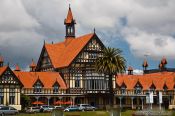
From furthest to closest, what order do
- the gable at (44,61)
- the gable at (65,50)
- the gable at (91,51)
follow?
the gable at (44,61), the gable at (65,50), the gable at (91,51)

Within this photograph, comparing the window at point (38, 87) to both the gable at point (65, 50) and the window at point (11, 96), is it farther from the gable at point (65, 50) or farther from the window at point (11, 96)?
the gable at point (65, 50)

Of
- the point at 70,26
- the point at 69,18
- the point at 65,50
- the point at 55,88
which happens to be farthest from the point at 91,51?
the point at 69,18

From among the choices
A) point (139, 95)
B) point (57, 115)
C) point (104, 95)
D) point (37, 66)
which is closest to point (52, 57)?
point (37, 66)

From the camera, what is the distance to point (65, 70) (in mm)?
102438

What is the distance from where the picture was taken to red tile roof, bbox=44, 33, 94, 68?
103m

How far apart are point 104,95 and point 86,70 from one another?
282 inches

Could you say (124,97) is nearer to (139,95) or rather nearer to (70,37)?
(139,95)

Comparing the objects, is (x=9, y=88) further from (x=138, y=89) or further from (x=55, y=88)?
(x=138, y=89)

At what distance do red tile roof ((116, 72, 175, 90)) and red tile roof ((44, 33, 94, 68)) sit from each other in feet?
50.5

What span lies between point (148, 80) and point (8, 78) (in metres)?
47.5

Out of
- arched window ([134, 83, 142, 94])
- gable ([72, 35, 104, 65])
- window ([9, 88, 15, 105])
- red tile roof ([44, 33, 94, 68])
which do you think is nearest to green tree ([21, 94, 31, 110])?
window ([9, 88, 15, 105])

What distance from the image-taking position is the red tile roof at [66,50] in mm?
102900

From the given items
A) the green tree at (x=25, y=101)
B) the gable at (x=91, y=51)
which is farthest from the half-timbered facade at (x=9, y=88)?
the gable at (x=91, y=51)

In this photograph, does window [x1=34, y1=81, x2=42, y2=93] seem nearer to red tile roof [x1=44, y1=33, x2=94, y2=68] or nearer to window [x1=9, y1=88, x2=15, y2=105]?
window [x1=9, y1=88, x2=15, y2=105]
